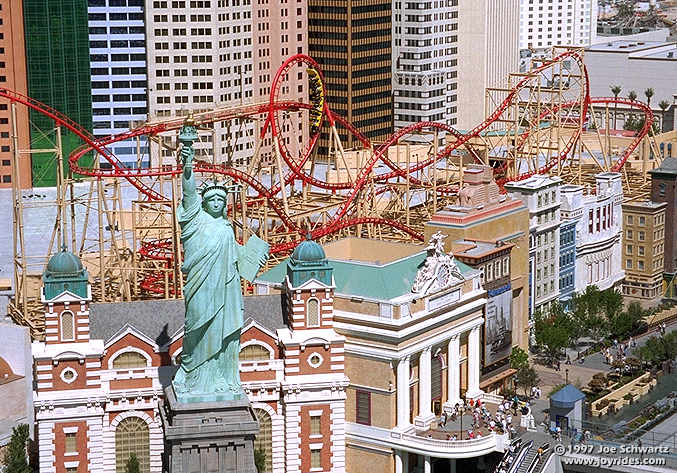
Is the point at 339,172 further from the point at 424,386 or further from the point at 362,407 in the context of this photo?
the point at 362,407

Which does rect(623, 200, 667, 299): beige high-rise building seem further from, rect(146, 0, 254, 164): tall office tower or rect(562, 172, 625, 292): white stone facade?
rect(146, 0, 254, 164): tall office tower

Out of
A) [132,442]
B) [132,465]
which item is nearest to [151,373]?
[132,442]

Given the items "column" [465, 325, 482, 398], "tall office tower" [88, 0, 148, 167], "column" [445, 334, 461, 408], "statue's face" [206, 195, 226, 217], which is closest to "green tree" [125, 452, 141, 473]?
"statue's face" [206, 195, 226, 217]

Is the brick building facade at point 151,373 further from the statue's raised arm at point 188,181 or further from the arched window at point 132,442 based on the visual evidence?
the statue's raised arm at point 188,181

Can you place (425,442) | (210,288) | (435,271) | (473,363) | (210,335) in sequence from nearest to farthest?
(210,288) → (210,335) → (425,442) → (435,271) → (473,363)

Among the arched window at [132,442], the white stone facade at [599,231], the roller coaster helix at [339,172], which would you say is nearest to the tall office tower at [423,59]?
the roller coaster helix at [339,172]
